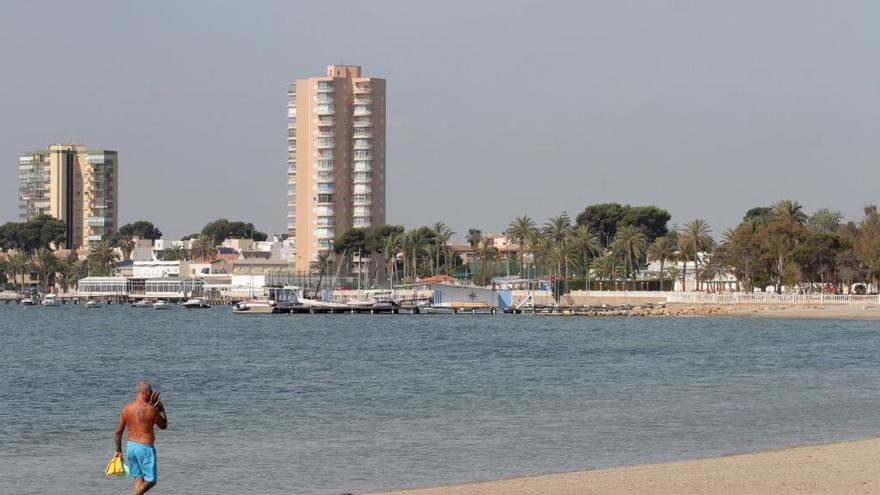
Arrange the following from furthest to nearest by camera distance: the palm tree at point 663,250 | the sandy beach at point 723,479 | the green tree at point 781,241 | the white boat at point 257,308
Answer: the palm tree at point 663,250 < the white boat at point 257,308 < the green tree at point 781,241 < the sandy beach at point 723,479

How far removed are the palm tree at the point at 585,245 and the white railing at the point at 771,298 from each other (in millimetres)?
37472

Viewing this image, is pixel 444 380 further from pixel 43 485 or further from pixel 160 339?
pixel 160 339

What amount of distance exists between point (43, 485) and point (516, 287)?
147 metres

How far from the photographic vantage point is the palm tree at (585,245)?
18250 cm

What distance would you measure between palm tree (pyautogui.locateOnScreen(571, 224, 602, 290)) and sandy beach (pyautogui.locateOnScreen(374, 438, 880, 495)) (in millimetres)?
153724

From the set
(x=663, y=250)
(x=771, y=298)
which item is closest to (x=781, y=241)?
(x=771, y=298)

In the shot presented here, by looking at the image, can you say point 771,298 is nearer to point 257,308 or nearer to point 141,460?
point 257,308

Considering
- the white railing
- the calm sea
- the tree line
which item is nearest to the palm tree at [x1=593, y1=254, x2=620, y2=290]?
the tree line

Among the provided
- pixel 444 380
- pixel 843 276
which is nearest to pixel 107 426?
pixel 444 380

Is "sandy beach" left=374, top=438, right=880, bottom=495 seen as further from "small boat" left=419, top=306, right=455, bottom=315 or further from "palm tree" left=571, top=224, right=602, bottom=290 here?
"palm tree" left=571, top=224, right=602, bottom=290

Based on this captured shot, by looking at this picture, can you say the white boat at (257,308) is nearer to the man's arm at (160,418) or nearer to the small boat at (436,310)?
the small boat at (436,310)

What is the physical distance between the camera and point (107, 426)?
37.3 meters

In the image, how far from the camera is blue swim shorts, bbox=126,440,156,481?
19375mm

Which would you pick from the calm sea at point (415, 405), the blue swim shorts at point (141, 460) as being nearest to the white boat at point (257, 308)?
the calm sea at point (415, 405)
